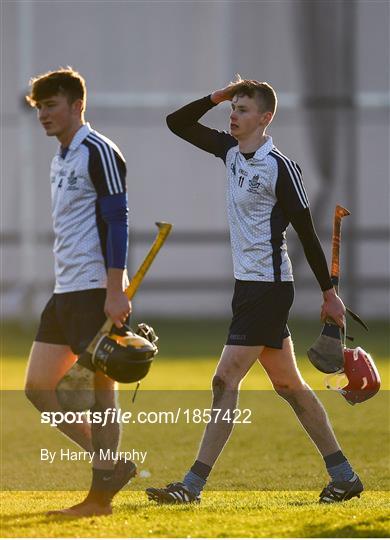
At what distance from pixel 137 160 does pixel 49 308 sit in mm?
16855

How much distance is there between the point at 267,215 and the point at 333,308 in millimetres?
556

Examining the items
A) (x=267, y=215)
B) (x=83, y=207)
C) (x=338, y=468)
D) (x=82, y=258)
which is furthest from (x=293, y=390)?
(x=83, y=207)

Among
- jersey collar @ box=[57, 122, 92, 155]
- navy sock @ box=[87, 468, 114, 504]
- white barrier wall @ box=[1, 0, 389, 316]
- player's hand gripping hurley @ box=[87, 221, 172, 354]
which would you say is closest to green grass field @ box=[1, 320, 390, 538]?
navy sock @ box=[87, 468, 114, 504]

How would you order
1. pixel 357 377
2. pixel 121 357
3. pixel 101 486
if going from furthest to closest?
pixel 357 377 < pixel 101 486 < pixel 121 357

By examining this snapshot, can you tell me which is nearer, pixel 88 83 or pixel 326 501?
pixel 326 501

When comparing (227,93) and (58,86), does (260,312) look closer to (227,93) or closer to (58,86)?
(227,93)

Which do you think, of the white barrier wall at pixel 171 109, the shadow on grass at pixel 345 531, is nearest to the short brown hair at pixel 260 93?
the shadow on grass at pixel 345 531

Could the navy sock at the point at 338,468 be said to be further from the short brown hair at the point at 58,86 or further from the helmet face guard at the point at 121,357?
the short brown hair at the point at 58,86

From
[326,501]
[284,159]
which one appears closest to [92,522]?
[326,501]

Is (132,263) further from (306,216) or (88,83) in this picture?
(306,216)

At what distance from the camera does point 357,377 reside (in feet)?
25.0

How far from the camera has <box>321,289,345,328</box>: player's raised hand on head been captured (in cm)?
726

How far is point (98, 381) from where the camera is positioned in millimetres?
6992

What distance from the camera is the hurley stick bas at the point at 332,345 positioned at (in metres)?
7.48
